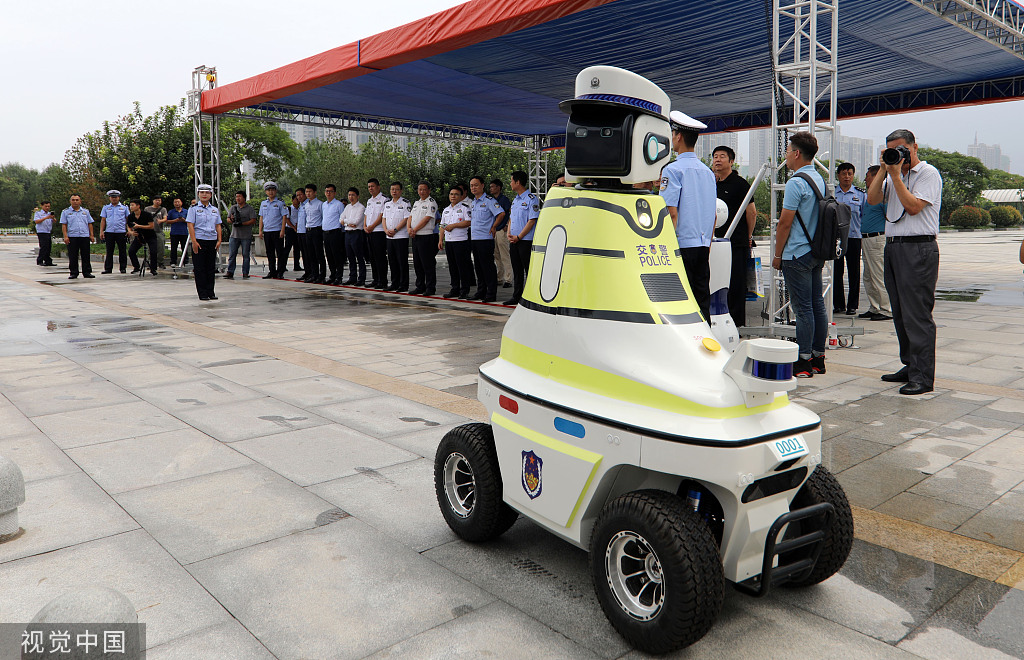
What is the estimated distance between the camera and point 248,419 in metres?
4.93

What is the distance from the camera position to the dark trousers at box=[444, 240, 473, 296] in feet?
40.8

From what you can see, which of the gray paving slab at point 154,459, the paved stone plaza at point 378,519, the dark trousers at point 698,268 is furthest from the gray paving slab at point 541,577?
the dark trousers at point 698,268

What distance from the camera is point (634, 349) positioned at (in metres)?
2.45

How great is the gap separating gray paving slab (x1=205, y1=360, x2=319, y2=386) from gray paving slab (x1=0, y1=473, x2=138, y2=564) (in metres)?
2.36

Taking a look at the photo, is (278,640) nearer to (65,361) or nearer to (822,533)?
(822,533)

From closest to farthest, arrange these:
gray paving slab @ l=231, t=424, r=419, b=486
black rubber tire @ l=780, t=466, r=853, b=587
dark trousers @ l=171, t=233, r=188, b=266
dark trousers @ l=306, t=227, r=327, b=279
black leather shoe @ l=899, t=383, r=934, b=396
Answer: black rubber tire @ l=780, t=466, r=853, b=587
gray paving slab @ l=231, t=424, r=419, b=486
black leather shoe @ l=899, t=383, r=934, b=396
dark trousers @ l=306, t=227, r=327, b=279
dark trousers @ l=171, t=233, r=188, b=266

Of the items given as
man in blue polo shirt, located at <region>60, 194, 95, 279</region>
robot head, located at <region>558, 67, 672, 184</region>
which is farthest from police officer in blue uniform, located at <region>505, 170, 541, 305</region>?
man in blue polo shirt, located at <region>60, 194, 95, 279</region>

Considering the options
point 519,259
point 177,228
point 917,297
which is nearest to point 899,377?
point 917,297

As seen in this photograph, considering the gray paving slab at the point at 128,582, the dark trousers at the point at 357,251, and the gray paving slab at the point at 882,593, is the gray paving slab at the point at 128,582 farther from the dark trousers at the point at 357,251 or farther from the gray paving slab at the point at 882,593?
the dark trousers at the point at 357,251

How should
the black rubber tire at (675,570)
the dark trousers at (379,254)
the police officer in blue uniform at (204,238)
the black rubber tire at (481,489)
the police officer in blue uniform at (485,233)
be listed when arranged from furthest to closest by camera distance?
the dark trousers at (379,254), the police officer in blue uniform at (204,238), the police officer in blue uniform at (485,233), the black rubber tire at (481,489), the black rubber tire at (675,570)

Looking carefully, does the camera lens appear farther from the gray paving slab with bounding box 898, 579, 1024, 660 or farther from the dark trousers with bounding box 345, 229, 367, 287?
the dark trousers with bounding box 345, 229, 367, 287

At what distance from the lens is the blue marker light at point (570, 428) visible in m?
2.46

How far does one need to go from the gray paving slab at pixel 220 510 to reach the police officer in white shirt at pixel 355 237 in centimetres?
1059

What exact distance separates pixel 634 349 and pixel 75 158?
3620 centimetres
